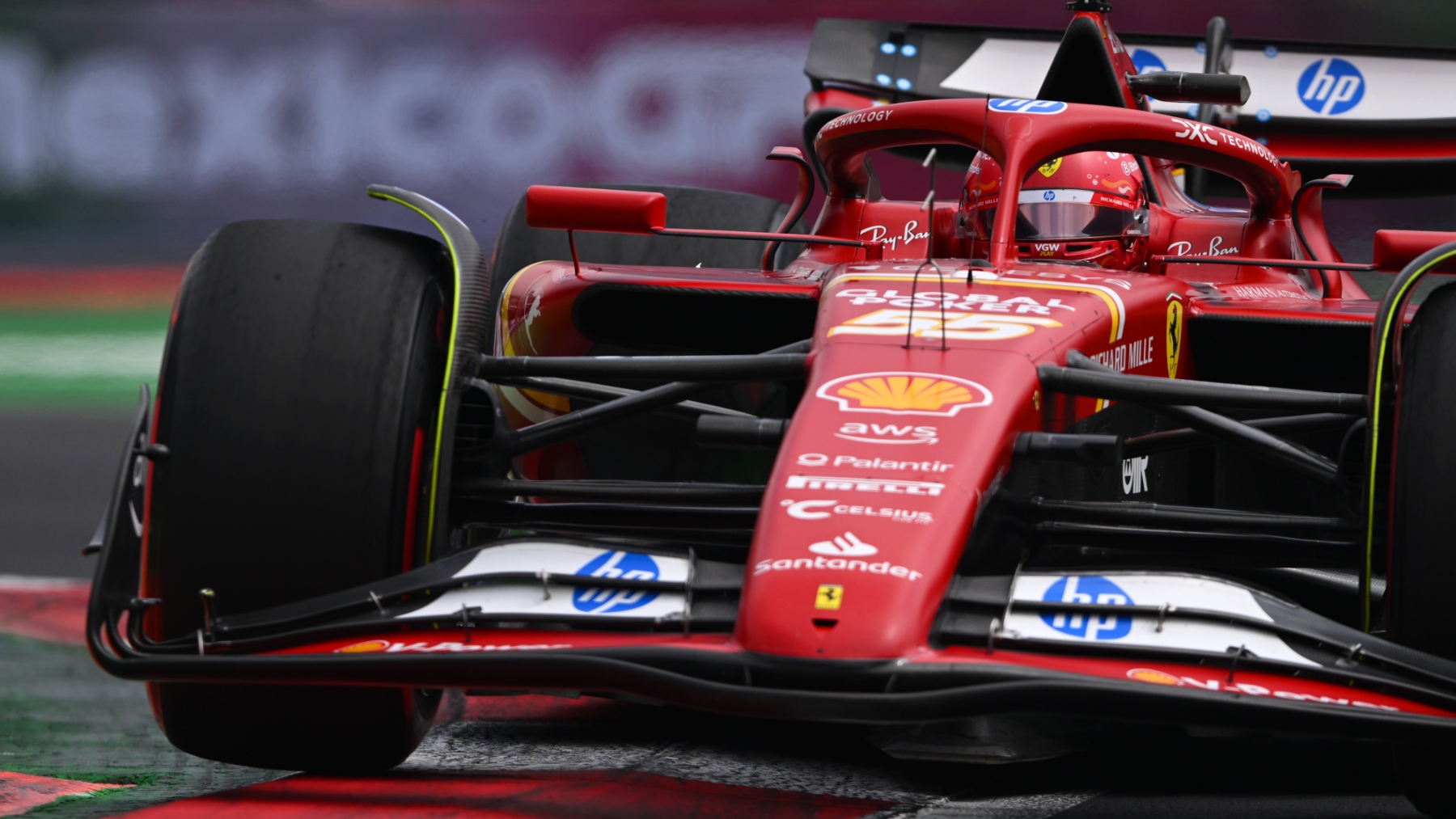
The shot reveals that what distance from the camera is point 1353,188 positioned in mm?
6137

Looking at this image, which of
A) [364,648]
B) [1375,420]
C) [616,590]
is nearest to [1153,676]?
[1375,420]

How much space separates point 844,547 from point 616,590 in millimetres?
361

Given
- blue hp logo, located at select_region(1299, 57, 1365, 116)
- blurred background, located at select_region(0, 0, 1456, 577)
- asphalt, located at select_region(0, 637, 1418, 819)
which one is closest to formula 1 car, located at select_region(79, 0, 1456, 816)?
asphalt, located at select_region(0, 637, 1418, 819)

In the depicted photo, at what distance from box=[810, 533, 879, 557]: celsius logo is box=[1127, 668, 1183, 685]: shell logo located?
369 millimetres

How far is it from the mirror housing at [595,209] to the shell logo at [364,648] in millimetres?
1089

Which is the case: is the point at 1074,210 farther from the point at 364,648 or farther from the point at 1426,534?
the point at 364,648

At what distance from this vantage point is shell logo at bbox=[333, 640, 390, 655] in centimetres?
229

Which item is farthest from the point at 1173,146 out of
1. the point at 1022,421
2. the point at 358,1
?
the point at 358,1

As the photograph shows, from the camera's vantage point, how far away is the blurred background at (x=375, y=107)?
8805mm

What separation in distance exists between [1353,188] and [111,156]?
6.67m

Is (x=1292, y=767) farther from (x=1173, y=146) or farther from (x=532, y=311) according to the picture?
(x=532, y=311)

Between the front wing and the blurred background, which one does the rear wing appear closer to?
the blurred background

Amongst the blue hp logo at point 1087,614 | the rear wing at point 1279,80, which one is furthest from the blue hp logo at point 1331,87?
the blue hp logo at point 1087,614

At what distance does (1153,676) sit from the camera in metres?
2.08
